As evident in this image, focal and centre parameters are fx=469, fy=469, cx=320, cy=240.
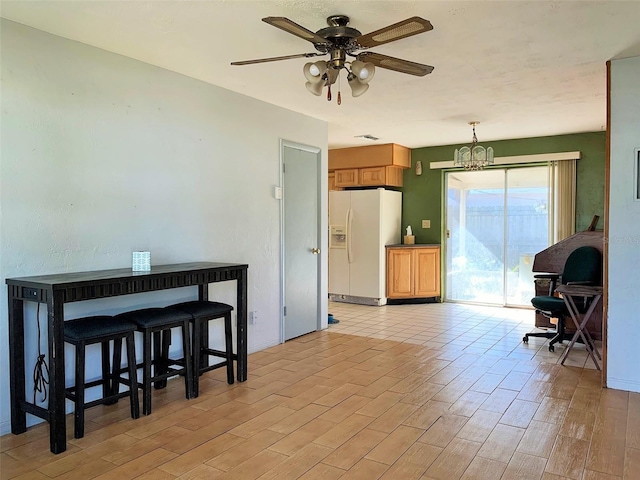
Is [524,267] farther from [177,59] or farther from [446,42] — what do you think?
[177,59]

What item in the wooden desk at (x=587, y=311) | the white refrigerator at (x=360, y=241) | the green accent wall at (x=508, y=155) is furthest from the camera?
the white refrigerator at (x=360, y=241)

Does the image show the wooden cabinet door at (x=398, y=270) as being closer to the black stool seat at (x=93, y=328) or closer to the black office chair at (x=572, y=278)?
the black office chair at (x=572, y=278)

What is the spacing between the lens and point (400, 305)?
7.11 metres

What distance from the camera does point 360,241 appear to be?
7.15m

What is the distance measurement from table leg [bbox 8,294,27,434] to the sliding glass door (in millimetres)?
6005

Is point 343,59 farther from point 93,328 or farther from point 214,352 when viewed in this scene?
point 214,352

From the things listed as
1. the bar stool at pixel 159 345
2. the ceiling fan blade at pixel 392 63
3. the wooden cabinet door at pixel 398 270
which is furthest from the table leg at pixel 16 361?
the wooden cabinet door at pixel 398 270

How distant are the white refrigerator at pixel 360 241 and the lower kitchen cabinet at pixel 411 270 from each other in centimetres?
12

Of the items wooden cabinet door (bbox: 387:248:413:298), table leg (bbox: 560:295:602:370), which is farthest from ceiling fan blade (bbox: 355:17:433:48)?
wooden cabinet door (bbox: 387:248:413:298)

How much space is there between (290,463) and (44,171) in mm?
2229

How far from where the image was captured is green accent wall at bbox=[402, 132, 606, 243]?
6.11 metres

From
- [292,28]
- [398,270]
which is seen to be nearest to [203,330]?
[292,28]

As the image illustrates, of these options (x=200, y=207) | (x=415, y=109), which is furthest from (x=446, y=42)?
(x=200, y=207)

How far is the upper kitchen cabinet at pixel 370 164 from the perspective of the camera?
7066mm
